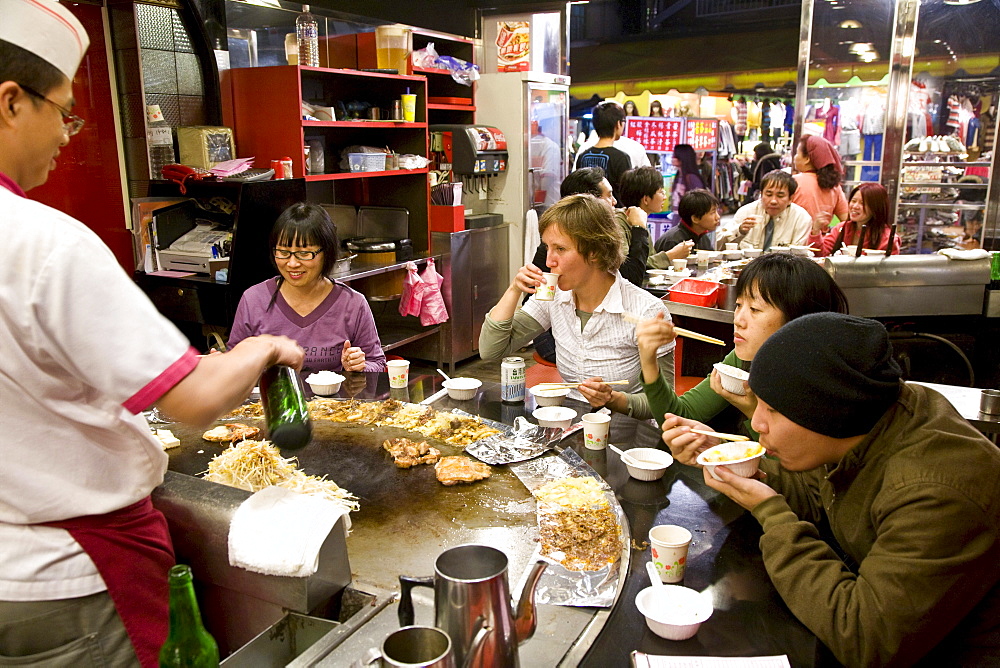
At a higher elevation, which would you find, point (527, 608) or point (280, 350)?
point (280, 350)

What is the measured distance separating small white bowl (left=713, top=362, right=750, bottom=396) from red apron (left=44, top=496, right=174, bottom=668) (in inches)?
63.9

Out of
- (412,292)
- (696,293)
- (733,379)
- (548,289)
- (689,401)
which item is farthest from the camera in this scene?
(412,292)

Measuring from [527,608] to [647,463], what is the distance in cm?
94

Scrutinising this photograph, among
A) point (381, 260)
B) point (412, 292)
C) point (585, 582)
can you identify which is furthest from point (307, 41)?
point (585, 582)

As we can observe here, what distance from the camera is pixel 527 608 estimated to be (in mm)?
1293

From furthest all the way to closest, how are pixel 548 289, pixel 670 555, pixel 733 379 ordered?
pixel 548 289
pixel 733 379
pixel 670 555

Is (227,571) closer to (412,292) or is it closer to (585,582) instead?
(585,582)

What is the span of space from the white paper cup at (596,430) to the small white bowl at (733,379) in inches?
14.9

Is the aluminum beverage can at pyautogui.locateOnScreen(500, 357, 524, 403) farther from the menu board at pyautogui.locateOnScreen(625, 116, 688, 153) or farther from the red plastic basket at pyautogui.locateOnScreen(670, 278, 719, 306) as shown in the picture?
the menu board at pyautogui.locateOnScreen(625, 116, 688, 153)

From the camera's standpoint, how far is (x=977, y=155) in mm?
7375

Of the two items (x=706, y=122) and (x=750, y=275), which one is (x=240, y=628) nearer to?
(x=750, y=275)

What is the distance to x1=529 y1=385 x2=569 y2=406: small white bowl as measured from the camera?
2717 mm

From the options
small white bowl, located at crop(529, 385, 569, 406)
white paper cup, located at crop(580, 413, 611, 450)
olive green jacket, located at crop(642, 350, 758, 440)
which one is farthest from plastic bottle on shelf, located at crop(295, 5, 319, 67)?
white paper cup, located at crop(580, 413, 611, 450)

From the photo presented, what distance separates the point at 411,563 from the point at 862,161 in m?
7.76
